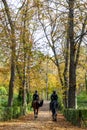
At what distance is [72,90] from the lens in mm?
22672

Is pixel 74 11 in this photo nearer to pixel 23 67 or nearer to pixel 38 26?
pixel 23 67

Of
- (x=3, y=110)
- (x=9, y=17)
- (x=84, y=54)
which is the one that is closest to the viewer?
(x=3, y=110)

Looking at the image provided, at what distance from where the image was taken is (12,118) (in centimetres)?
2581

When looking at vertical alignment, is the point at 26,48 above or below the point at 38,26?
below

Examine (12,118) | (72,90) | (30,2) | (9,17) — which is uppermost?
(30,2)

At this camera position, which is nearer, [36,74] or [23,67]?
[23,67]

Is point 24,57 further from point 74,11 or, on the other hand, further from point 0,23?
point 74,11

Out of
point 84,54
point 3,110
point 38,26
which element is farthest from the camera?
point 84,54

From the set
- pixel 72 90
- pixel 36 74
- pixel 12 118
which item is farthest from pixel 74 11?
pixel 36 74

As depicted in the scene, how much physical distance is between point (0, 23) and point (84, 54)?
2047 cm

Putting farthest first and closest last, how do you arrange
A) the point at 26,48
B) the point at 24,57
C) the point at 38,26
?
the point at 38,26
the point at 24,57
the point at 26,48

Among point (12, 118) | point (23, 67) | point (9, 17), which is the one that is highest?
point (9, 17)

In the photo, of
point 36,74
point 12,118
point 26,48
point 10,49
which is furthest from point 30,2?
point 36,74

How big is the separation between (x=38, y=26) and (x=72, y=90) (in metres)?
18.3
